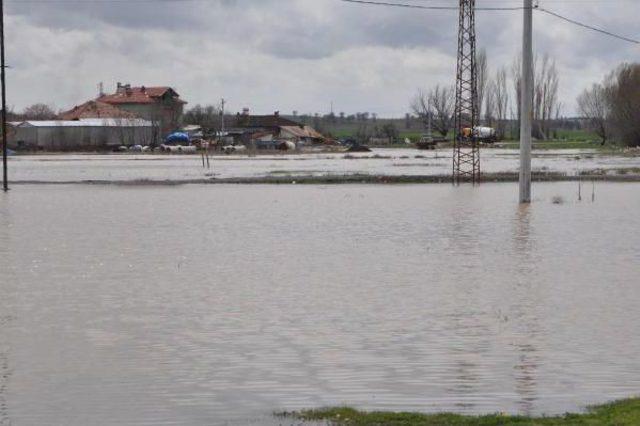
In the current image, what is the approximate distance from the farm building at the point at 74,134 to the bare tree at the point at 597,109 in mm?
52991

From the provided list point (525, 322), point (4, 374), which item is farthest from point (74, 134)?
point (4, 374)

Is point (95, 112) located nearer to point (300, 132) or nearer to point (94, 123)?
point (94, 123)

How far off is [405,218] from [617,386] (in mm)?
19072

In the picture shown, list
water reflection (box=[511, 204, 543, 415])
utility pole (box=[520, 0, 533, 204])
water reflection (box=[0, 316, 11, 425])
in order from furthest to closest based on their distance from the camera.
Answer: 1. utility pole (box=[520, 0, 533, 204])
2. water reflection (box=[511, 204, 543, 415])
3. water reflection (box=[0, 316, 11, 425])

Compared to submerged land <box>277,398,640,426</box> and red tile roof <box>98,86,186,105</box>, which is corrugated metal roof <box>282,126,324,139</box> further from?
submerged land <box>277,398,640,426</box>

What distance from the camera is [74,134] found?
123188 mm

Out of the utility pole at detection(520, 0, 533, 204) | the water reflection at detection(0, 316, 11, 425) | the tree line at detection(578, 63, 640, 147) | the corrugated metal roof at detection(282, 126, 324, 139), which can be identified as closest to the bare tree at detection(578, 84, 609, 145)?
the tree line at detection(578, 63, 640, 147)

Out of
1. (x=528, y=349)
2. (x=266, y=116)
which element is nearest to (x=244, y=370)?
(x=528, y=349)

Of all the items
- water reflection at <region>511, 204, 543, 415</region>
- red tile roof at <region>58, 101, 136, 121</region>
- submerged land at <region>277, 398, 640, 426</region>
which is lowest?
water reflection at <region>511, 204, 543, 415</region>

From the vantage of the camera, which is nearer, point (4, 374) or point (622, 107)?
point (4, 374)

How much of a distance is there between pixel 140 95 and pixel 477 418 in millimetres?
142808

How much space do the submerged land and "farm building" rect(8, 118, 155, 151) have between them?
113 m

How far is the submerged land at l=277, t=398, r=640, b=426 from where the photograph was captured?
7691 millimetres

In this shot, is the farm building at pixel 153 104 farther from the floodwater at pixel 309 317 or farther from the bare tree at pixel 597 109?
the floodwater at pixel 309 317
